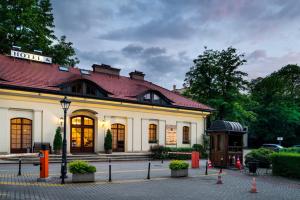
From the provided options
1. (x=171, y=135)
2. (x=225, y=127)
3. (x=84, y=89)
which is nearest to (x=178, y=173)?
(x=225, y=127)

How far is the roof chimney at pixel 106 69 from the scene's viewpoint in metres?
37.2

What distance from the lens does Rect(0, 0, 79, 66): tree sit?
39.2 meters

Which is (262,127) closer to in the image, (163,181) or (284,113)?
(284,113)

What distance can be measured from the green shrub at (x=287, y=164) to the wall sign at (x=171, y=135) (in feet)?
52.3

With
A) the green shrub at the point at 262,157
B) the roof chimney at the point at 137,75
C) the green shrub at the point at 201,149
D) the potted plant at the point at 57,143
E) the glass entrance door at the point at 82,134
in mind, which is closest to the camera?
the green shrub at the point at 262,157

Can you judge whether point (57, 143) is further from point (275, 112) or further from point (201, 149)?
point (275, 112)

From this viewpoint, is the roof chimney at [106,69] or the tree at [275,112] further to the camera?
the tree at [275,112]

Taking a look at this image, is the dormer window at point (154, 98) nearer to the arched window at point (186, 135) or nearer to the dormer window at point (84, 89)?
the arched window at point (186, 135)

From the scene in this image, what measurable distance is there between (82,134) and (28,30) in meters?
17.2

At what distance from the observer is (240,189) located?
1557cm

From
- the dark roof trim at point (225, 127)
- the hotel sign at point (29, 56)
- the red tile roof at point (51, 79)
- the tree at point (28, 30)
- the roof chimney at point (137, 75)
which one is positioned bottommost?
the dark roof trim at point (225, 127)

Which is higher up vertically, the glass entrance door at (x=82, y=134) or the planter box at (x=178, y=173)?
the glass entrance door at (x=82, y=134)

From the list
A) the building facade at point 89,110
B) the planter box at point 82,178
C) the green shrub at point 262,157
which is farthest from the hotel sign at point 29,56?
the green shrub at point 262,157

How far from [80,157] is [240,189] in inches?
613
